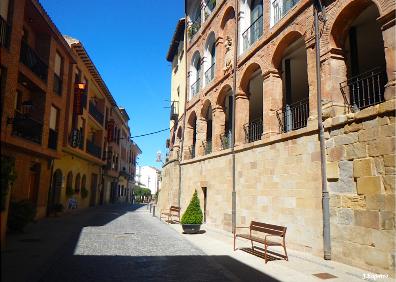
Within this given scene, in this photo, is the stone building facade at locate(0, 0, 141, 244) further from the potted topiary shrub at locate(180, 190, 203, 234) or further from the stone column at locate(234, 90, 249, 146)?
the stone column at locate(234, 90, 249, 146)

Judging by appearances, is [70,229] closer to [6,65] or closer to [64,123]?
[6,65]

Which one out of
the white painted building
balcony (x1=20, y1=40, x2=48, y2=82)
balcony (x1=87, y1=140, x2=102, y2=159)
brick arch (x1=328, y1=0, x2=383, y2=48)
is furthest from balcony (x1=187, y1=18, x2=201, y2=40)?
the white painted building

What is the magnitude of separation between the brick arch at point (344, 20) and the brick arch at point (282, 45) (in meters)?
1.72

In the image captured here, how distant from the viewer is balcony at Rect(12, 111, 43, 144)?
13.7 metres

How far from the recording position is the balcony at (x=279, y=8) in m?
11.7

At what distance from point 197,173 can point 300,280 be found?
12006 millimetres

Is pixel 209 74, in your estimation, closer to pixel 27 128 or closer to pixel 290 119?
pixel 290 119

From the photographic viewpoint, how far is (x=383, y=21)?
7586 mm

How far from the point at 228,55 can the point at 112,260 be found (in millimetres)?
11325

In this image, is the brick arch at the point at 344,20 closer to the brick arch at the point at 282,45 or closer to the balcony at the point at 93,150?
the brick arch at the point at 282,45

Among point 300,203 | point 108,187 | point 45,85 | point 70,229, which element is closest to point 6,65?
point 45,85

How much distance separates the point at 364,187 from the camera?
7398 mm

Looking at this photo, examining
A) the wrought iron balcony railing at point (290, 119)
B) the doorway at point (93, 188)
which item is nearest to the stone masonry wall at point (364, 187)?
the wrought iron balcony railing at point (290, 119)

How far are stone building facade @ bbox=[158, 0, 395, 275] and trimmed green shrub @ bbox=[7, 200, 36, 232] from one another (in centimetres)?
745
